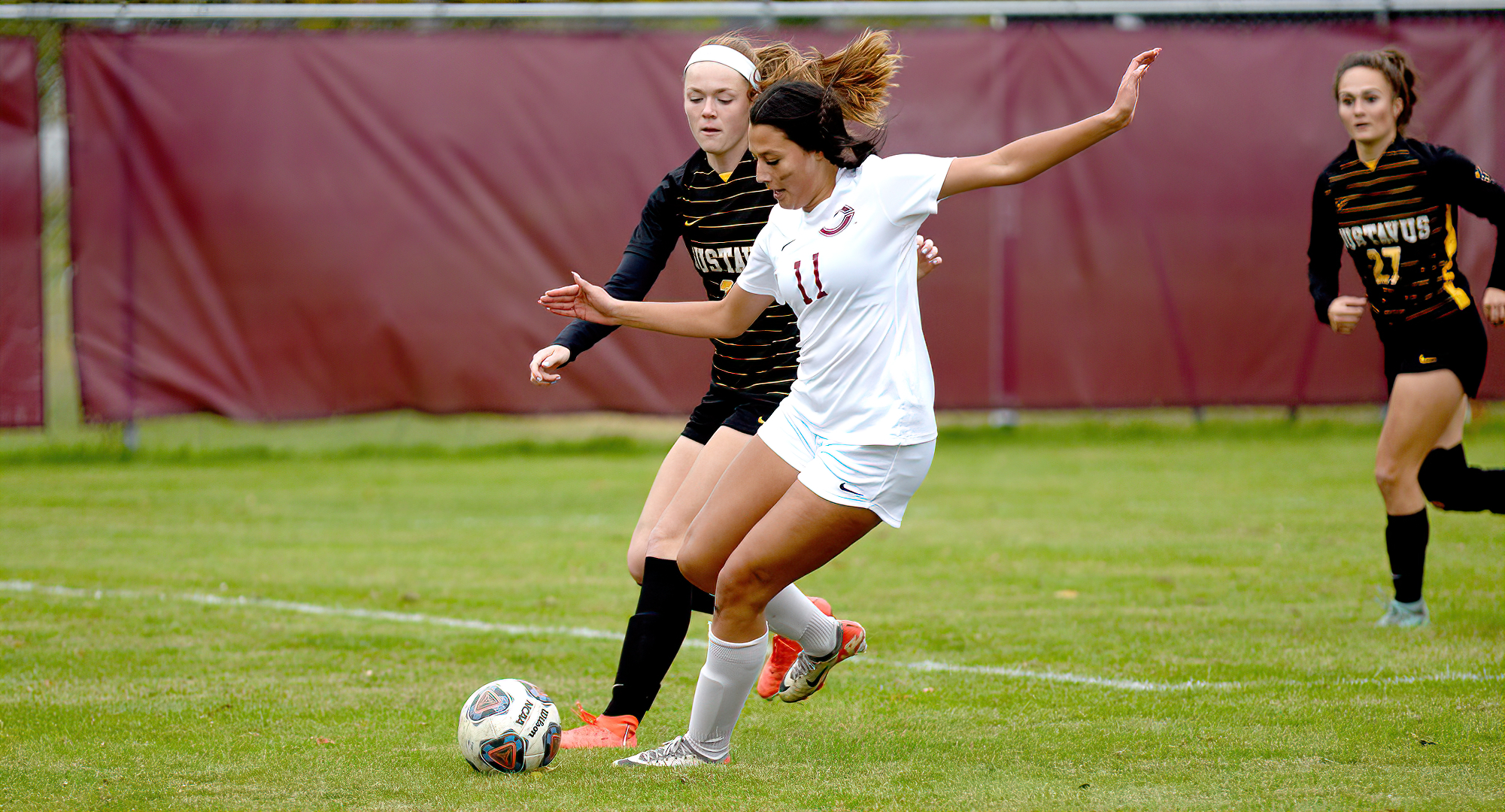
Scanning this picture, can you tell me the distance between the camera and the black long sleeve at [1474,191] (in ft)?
20.5

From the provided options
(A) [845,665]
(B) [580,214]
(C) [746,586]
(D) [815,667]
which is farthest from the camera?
(B) [580,214]

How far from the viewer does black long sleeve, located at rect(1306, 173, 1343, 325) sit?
21.8 feet

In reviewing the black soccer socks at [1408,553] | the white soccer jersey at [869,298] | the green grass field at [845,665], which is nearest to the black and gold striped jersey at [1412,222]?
the black soccer socks at [1408,553]

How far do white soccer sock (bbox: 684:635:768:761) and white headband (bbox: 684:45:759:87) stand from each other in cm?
182

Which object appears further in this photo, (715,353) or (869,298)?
(715,353)

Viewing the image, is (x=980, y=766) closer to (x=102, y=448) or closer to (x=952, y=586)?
(x=952, y=586)

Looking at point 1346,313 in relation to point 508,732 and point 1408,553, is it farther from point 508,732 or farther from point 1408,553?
point 508,732

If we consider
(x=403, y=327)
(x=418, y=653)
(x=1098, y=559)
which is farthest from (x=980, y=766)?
(x=403, y=327)

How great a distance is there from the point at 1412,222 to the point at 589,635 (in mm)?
3826

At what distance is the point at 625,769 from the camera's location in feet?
14.4

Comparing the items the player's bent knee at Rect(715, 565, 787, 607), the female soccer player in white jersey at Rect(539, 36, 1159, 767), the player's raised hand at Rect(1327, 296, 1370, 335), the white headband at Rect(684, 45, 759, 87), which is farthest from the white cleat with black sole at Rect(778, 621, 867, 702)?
the player's raised hand at Rect(1327, 296, 1370, 335)

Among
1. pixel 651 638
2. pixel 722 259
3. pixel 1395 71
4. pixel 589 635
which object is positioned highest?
pixel 1395 71

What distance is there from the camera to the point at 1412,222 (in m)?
6.41

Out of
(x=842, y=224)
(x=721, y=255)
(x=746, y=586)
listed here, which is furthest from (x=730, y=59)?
(x=746, y=586)
